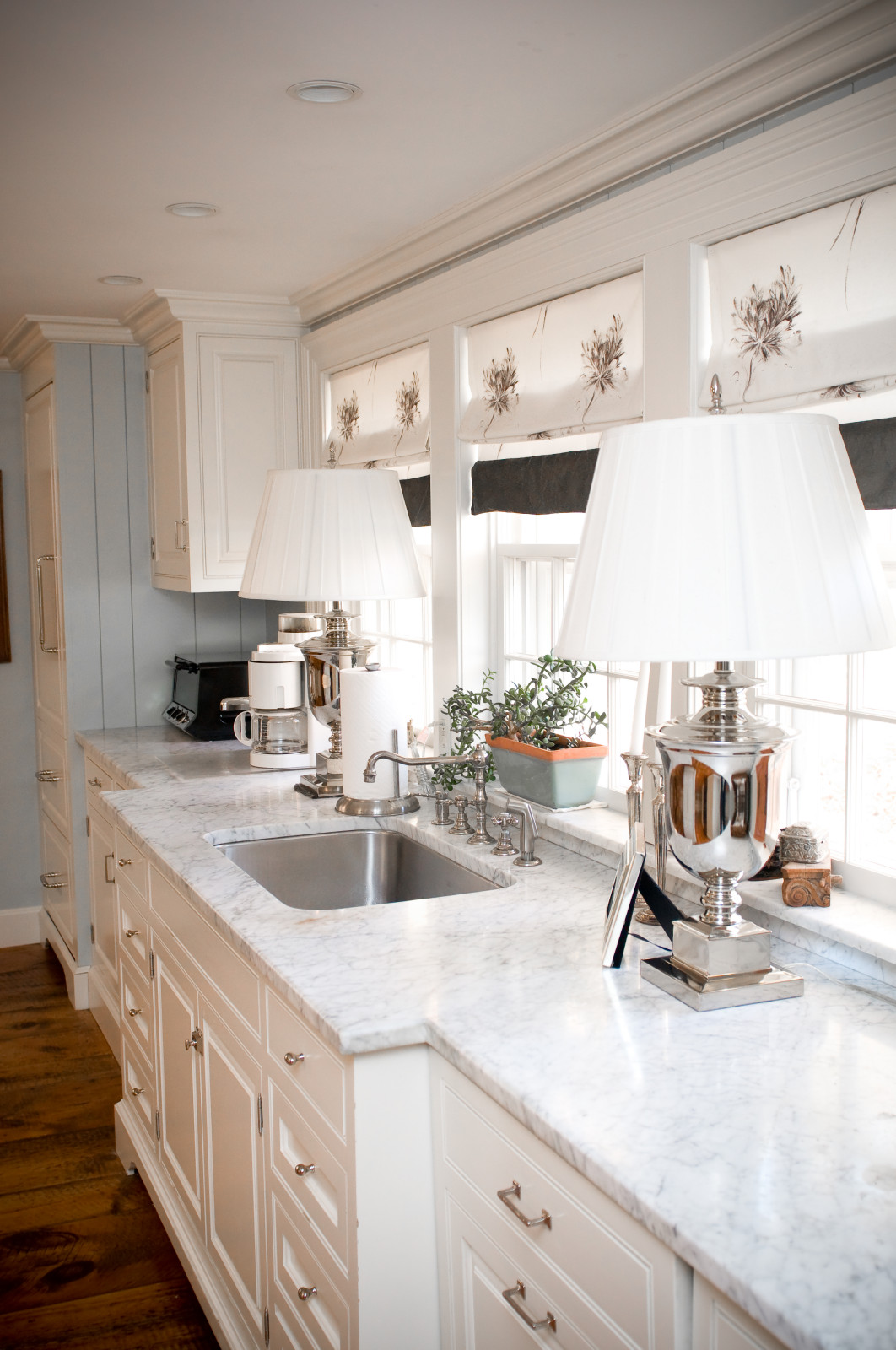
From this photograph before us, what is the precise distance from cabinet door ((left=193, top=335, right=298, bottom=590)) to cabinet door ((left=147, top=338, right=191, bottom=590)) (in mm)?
83

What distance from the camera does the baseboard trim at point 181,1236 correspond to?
2279 millimetres

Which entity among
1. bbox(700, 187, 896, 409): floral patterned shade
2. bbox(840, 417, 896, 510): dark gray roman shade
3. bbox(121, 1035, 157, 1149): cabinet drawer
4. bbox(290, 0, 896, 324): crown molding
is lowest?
bbox(121, 1035, 157, 1149): cabinet drawer

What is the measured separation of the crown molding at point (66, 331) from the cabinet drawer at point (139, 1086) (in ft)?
8.14

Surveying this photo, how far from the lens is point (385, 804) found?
2816 mm

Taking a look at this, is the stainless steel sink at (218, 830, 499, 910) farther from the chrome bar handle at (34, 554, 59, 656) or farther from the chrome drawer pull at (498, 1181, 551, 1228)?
the chrome bar handle at (34, 554, 59, 656)

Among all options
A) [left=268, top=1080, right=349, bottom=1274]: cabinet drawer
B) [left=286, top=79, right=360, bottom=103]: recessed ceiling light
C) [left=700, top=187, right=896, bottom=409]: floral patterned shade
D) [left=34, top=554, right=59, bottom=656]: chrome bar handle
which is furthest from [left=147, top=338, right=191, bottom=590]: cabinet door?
[left=268, top=1080, right=349, bottom=1274]: cabinet drawer

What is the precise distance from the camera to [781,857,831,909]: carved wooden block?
71.6 inches

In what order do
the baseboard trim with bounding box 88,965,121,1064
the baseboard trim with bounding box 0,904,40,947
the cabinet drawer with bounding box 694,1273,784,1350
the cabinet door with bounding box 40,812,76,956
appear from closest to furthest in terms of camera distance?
the cabinet drawer with bounding box 694,1273,784,1350 → the baseboard trim with bounding box 88,965,121,1064 → the cabinet door with bounding box 40,812,76,956 → the baseboard trim with bounding box 0,904,40,947

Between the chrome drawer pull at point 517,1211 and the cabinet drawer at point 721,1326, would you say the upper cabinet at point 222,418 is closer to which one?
the chrome drawer pull at point 517,1211

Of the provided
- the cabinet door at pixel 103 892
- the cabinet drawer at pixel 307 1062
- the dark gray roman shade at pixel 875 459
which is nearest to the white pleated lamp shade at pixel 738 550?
the dark gray roman shade at pixel 875 459

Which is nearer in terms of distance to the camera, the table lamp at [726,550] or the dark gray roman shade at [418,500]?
the table lamp at [726,550]

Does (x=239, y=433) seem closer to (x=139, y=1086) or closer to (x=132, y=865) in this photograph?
(x=132, y=865)

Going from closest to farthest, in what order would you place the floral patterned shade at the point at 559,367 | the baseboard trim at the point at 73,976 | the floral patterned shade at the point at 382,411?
the floral patterned shade at the point at 559,367 → the floral patterned shade at the point at 382,411 → the baseboard trim at the point at 73,976

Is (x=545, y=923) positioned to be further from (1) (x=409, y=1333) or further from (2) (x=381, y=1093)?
(1) (x=409, y=1333)
